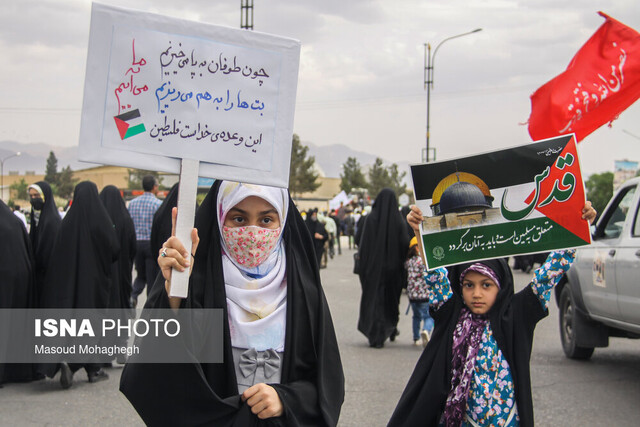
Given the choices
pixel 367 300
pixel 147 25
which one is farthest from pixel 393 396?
pixel 147 25

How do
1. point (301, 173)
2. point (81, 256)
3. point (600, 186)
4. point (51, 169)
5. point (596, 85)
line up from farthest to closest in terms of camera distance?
point (51, 169)
point (301, 173)
point (600, 186)
point (81, 256)
point (596, 85)

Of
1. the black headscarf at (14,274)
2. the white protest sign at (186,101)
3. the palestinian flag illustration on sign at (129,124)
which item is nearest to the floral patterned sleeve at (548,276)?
the white protest sign at (186,101)

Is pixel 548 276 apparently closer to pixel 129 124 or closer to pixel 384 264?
pixel 129 124

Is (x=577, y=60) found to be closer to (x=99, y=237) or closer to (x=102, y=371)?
(x=99, y=237)

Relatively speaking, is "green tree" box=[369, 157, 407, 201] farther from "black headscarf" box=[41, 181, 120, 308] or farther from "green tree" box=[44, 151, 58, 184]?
"black headscarf" box=[41, 181, 120, 308]

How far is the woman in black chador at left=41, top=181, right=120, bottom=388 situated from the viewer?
7.21 metres

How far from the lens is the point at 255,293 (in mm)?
2645

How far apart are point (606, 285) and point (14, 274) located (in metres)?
5.78

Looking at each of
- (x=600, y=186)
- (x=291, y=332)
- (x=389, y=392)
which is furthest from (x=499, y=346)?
(x=600, y=186)

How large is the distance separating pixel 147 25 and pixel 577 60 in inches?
227

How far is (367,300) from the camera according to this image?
9.12 meters

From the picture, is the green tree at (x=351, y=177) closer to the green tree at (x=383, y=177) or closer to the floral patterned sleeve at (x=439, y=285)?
the green tree at (x=383, y=177)

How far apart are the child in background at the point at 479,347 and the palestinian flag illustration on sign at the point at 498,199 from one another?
0.11 metres

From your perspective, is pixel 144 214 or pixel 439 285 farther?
pixel 144 214
